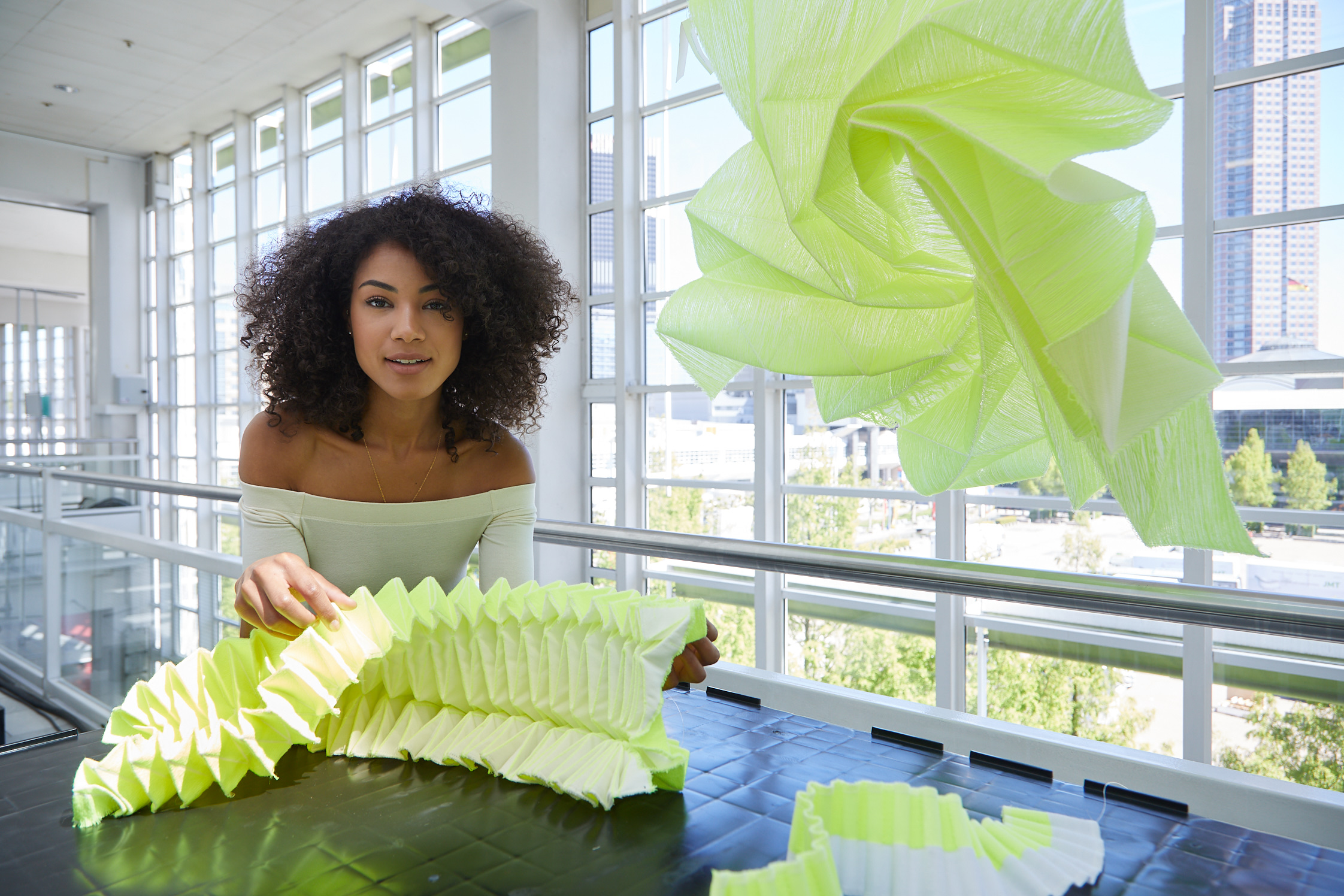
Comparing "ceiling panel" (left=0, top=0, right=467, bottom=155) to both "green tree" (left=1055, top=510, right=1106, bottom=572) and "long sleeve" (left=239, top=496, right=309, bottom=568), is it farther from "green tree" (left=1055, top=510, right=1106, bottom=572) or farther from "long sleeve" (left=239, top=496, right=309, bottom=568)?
"long sleeve" (left=239, top=496, right=309, bottom=568)

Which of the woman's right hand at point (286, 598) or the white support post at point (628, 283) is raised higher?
the white support post at point (628, 283)

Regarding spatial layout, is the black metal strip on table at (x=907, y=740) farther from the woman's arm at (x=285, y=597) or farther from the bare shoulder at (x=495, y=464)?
the bare shoulder at (x=495, y=464)

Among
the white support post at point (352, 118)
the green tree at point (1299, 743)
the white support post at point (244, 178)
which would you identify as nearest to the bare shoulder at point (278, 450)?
the green tree at point (1299, 743)

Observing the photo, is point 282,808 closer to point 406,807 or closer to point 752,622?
point 406,807

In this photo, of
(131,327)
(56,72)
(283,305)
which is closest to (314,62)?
(56,72)

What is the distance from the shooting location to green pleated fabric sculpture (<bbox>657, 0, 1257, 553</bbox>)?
10.8 inches

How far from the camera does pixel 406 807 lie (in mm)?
525

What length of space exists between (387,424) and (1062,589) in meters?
0.88

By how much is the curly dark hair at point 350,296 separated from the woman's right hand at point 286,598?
0.47 meters

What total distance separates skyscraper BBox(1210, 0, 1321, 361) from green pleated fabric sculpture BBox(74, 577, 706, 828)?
4515mm

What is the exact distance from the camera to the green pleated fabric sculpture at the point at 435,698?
20.7 inches

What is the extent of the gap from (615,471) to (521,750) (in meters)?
6.22

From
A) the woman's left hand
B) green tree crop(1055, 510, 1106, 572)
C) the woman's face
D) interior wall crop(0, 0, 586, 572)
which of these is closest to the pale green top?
the woman's face

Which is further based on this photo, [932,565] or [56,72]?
[56,72]
